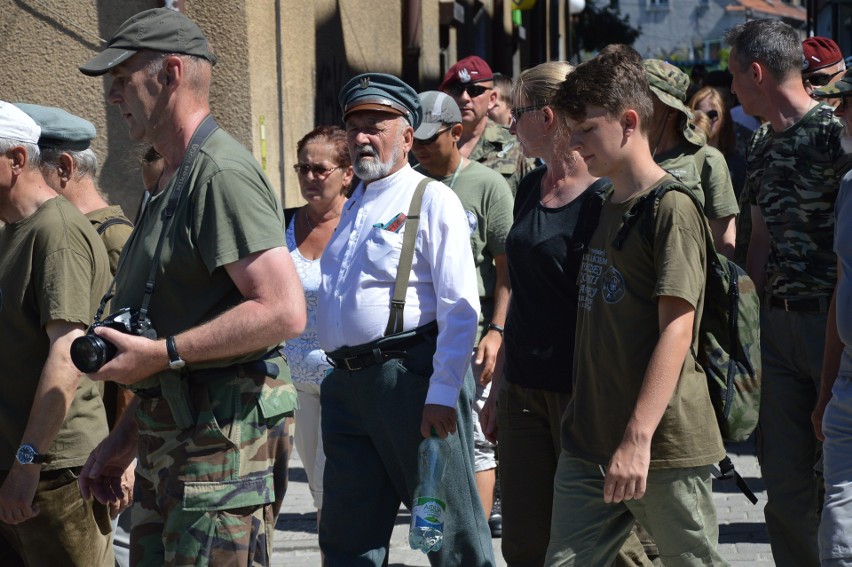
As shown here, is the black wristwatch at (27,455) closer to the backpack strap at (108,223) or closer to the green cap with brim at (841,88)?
the backpack strap at (108,223)

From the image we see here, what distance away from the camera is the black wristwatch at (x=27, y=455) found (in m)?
3.92

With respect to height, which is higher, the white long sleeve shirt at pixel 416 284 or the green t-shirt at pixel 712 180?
the green t-shirt at pixel 712 180

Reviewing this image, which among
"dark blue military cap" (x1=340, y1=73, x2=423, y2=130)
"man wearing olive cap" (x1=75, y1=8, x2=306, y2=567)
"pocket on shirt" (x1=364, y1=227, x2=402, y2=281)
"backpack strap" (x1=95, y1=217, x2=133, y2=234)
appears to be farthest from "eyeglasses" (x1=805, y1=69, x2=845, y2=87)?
"man wearing olive cap" (x1=75, y1=8, x2=306, y2=567)

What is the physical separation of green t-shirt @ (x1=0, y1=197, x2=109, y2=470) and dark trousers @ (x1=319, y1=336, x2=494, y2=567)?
869mm

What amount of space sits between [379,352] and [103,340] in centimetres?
124

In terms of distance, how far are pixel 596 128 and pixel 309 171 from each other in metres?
2.39

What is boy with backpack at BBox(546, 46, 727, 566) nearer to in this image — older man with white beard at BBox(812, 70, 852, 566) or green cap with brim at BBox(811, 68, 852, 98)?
older man with white beard at BBox(812, 70, 852, 566)

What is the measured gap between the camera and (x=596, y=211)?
4035 millimetres

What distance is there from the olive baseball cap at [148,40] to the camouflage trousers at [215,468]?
0.91 m

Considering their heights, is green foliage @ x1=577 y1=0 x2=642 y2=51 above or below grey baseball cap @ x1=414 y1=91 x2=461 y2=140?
above

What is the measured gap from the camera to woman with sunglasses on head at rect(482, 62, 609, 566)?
4406mm

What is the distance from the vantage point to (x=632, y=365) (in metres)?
3.69

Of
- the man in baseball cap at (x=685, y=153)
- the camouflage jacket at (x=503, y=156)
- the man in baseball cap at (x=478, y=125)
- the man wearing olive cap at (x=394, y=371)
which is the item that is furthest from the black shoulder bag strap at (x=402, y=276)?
the man in baseball cap at (x=478, y=125)

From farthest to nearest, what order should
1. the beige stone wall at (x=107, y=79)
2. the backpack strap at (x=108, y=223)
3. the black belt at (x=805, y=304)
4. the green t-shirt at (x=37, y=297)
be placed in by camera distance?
the beige stone wall at (x=107, y=79)
the black belt at (x=805, y=304)
the backpack strap at (x=108, y=223)
the green t-shirt at (x=37, y=297)
